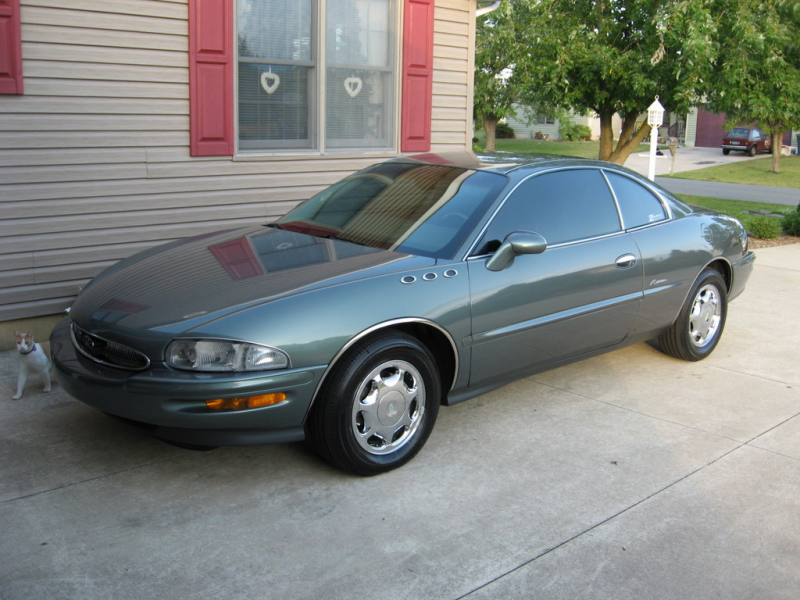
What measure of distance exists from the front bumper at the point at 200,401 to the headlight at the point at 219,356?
0.03 metres

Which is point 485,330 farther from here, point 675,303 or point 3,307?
point 3,307

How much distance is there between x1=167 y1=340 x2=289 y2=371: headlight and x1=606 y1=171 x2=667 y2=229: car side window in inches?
109

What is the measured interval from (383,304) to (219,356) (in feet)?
2.70

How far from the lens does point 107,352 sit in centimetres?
401

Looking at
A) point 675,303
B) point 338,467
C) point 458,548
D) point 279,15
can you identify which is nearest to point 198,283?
point 338,467

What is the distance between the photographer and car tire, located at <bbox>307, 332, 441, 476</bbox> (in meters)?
3.91

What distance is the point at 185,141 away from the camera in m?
6.87

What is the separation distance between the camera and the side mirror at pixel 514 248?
14.8 ft

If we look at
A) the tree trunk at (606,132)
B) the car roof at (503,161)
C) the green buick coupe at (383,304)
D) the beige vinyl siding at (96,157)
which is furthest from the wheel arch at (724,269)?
the tree trunk at (606,132)

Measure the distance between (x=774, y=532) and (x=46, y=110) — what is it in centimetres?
541

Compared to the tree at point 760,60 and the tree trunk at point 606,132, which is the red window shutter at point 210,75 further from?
the tree trunk at point 606,132

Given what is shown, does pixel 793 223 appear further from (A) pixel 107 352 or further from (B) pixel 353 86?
(A) pixel 107 352

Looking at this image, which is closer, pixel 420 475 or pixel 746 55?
pixel 420 475

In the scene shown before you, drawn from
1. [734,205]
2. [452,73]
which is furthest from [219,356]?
[734,205]
